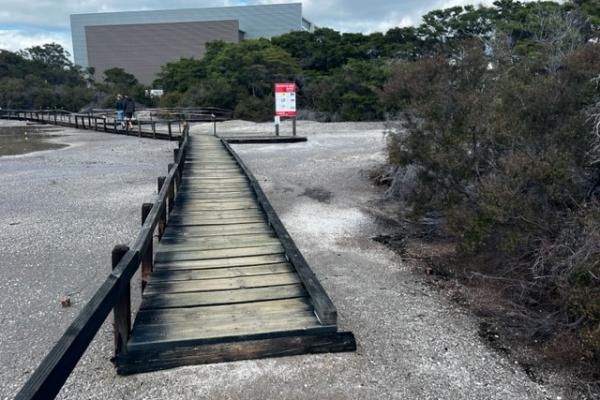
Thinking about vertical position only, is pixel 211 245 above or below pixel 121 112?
below

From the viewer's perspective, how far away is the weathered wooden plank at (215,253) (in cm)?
434

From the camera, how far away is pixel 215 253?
451 cm

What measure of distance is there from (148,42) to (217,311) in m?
70.2

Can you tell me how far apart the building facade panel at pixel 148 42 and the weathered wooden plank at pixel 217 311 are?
63461 mm

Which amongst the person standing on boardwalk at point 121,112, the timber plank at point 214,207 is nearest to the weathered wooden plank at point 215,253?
the timber plank at point 214,207

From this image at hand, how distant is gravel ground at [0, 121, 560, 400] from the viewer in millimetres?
2996

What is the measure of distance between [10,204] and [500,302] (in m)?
8.66

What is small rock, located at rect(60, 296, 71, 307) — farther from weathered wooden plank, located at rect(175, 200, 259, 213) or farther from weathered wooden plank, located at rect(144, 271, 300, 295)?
weathered wooden plank, located at rect(175, 200, 259, 213)

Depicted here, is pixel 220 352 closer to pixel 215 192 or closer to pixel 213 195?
pixel 213 195

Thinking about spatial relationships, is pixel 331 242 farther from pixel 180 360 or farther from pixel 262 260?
pixel 180 360

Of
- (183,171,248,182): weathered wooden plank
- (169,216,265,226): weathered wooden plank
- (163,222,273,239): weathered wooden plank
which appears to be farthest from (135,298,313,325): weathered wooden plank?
(183,171,248,182): weathered wooden plank

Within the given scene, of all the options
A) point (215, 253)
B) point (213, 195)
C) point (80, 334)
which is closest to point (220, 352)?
point (80, 334)

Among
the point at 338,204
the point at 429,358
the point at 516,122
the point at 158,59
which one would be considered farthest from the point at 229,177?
the point at 158,59

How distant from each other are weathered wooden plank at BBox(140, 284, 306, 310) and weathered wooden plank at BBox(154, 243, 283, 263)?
756mm
